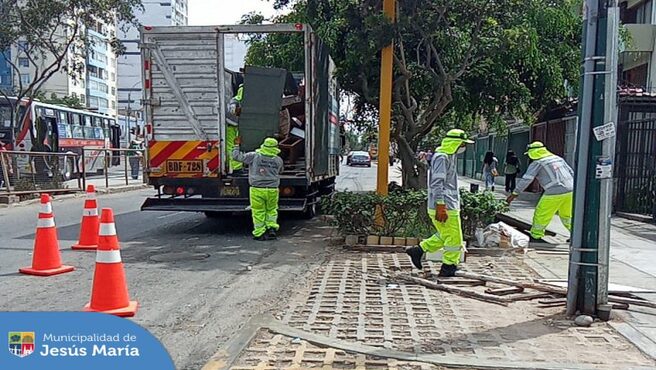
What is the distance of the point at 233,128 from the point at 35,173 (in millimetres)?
8689

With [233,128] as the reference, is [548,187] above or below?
below

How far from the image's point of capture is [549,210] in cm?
895

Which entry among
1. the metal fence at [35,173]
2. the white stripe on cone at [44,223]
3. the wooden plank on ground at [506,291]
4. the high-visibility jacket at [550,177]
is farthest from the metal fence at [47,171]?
the wooden plank on ground at [506,291]

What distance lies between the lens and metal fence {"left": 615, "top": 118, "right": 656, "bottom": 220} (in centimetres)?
1273

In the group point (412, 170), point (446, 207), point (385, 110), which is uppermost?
point (385, 110)

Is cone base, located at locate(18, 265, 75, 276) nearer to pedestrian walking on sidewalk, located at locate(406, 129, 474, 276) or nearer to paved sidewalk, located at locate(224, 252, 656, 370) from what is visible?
paved sidewalk, located at locate(224, 252, 656, 370)

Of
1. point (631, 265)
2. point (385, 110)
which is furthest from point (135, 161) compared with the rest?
point (631, 265)

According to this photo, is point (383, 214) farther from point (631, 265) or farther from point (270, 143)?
point (631, 265)

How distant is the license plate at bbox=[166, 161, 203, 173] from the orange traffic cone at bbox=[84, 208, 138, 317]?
4694 mm

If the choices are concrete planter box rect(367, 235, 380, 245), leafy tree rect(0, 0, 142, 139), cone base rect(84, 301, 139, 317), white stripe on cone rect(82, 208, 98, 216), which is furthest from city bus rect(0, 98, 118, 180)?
cone base rect(84, 301, 139, 317)

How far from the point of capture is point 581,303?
5.14 meters

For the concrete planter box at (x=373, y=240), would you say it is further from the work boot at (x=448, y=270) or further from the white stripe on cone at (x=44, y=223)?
the white stripe on cone at (x=44, y=223)

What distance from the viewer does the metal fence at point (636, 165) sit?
41.8 ft

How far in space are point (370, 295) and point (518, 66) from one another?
433 inches
